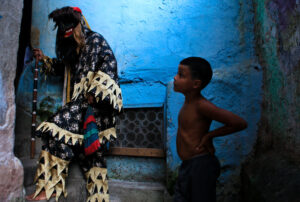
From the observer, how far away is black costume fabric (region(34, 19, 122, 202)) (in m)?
1.90

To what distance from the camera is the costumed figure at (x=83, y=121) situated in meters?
1.90

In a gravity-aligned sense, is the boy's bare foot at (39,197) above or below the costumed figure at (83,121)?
below

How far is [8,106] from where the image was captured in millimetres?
1719

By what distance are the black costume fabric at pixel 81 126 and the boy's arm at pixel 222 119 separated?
0.90 meters

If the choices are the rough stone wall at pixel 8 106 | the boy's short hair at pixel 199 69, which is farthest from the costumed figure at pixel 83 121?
the boy's short hair at pixel 199 69

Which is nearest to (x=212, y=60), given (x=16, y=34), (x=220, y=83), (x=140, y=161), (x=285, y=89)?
(x=220, y=83)

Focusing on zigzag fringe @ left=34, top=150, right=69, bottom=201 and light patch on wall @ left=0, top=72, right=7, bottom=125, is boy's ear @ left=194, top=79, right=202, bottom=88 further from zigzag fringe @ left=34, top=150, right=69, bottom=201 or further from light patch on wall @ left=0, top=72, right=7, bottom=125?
light patch on wall @ left=0, top=72, right=7, bottom=125

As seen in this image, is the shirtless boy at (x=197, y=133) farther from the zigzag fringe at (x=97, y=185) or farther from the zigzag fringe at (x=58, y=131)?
the zigzag fringe at (x=58, y=131)

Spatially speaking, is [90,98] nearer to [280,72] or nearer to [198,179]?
[198,179]

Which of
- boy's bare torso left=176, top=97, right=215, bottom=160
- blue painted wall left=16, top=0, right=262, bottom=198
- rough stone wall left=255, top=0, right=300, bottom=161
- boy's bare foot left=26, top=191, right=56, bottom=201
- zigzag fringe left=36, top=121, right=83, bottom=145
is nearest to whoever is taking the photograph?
boy's bare torso left=176, top=97, right=215, bottom=160

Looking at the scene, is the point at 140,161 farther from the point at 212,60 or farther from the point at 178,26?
the point at 178,26

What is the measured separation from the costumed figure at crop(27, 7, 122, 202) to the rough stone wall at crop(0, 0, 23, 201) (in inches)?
8.2

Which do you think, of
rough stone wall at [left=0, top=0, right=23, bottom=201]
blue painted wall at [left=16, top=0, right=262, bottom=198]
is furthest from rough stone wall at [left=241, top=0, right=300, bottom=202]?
rough stone wall at [left=0, top=0, right=23, bottom=201]

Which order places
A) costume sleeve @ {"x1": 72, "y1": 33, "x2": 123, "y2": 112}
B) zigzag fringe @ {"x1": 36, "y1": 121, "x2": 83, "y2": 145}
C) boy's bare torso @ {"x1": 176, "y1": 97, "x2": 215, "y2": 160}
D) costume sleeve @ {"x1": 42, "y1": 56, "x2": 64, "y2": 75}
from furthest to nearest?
costume sleeve @ {"x1": 42, "y1": 56, "x2": 64, "y2": 75}, costume sleeve @ {"x1": 72, "y1": 33, "x2": 123, "y2": 112}, zigzag fringe @ {"x1": 36, "y1": 121, "x2": 83, "y2": 145}, boy's bare torso @ {"x1": 176, "y1": 97, "x2": 215, "y2": 160}
